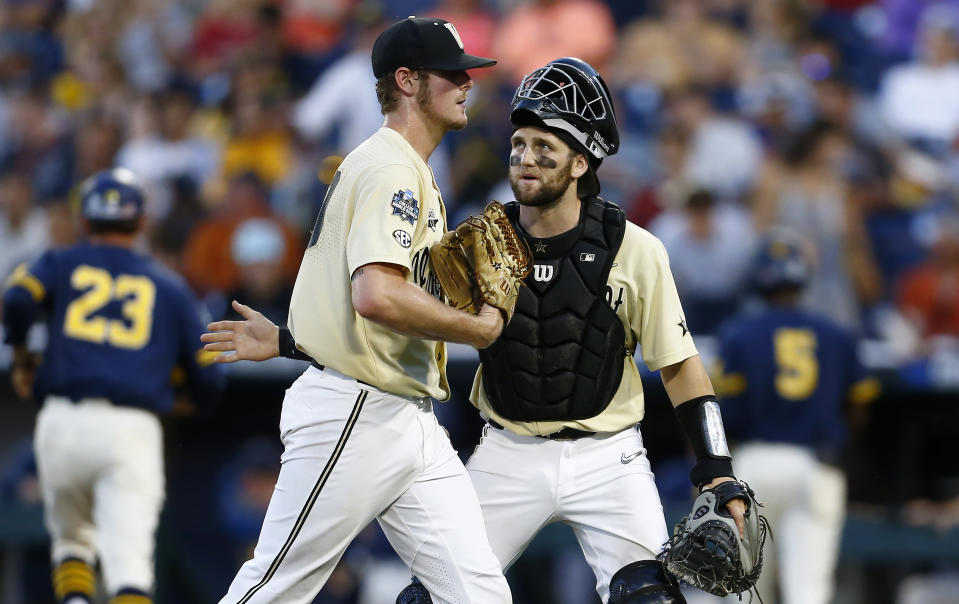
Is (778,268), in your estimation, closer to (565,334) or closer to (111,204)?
(565,334)

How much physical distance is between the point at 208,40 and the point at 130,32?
0.68 metres

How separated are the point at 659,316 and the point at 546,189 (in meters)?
0.55

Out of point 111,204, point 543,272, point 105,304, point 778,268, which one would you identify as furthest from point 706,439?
point 111,204

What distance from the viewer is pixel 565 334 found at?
4.17 meters

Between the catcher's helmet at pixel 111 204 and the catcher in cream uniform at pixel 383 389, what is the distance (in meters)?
2.38

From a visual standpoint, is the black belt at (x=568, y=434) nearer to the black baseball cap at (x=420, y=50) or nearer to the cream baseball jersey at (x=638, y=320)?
the cream baseball jersey at (x=638, y=320)

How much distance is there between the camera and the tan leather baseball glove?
140 inches

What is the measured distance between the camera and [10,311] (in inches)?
223

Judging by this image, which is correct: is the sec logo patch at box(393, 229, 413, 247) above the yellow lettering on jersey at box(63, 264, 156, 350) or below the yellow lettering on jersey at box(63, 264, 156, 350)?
above

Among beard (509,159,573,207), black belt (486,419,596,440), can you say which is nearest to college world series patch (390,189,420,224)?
beard (509,159,573,207)

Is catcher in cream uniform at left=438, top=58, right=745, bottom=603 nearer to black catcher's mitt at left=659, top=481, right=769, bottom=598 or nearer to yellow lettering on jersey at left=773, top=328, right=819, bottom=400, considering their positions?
black catcher's mitt at left=659, top=481, right=769, bottom=598

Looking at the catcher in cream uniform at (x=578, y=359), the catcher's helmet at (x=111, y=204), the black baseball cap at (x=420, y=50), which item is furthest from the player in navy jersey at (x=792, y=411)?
the black baseball cap at (x=420, y=50)

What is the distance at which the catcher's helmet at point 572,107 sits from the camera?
13.4ft

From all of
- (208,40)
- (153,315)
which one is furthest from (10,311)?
(208,40)
